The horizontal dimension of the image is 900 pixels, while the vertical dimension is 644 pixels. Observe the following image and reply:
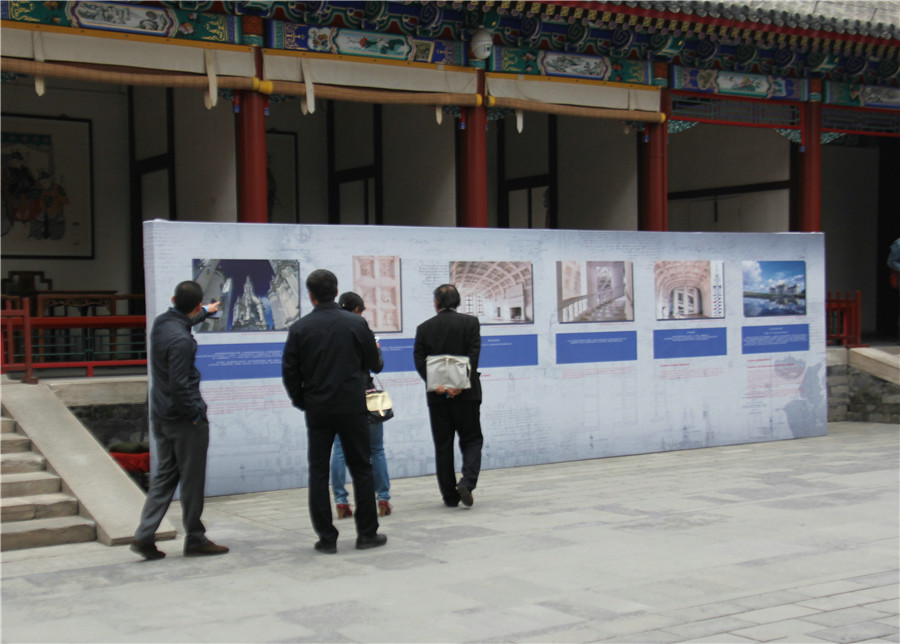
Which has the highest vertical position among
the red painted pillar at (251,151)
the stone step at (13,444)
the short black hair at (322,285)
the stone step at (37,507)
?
the red painted pillar at (251,151)

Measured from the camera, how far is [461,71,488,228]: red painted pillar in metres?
12.3

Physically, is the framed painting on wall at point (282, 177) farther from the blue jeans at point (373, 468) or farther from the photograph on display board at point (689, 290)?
the blue jeans at point (373, 468)

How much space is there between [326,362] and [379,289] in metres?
2.85

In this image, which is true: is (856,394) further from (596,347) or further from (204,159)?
(204,159)

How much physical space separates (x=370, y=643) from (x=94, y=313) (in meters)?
9.14

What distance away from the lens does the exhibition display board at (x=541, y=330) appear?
8508 millimetres

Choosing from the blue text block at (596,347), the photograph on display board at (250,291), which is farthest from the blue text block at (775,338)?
the photograph on display board at (250,291)

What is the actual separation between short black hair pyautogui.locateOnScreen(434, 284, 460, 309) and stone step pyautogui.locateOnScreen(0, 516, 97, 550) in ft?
9.71

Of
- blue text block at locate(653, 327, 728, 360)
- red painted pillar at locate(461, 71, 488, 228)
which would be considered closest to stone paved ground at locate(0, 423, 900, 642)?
blue text block at locate(653, 327, 728, 360)

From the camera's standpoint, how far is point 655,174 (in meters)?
13.8

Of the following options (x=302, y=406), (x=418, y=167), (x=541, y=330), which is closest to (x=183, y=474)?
(x=302, y=406)

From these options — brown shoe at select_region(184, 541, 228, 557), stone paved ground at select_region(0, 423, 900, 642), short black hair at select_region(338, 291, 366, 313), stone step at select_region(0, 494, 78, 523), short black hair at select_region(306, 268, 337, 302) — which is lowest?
stone paved ground at select_region(0, 423, 900, 642)

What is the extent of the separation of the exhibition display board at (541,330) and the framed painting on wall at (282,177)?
23.6 ft

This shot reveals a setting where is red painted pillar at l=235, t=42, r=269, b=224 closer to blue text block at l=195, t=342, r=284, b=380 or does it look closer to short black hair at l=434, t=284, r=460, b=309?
blue text block at l=195, t=342, r=284, b=380
